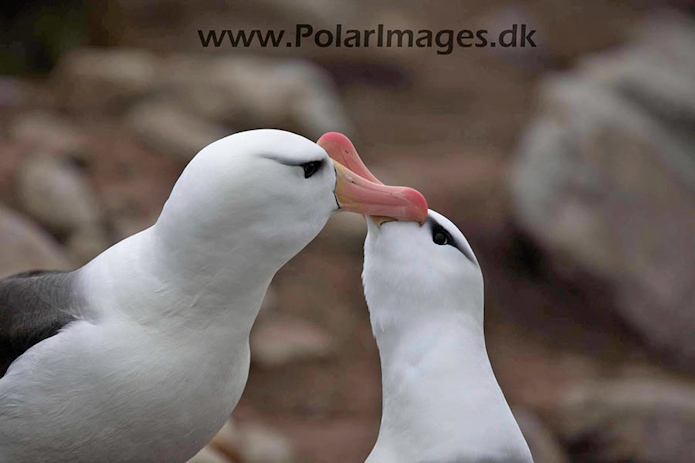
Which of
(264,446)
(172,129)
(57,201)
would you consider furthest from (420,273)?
(172,129)

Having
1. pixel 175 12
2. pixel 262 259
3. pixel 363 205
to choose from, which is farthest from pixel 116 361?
pixel 175 12

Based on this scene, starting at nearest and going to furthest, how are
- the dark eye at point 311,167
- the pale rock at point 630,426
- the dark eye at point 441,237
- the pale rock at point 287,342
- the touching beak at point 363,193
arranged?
the dark eye at point 311,167 < the touching beak at point 363,193 < the dark eye at point 441,237 < the pale rock at point 630,426 < the pale rock at point 287,342

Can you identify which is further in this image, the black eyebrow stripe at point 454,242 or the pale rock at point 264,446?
the pale rock at point 264,446

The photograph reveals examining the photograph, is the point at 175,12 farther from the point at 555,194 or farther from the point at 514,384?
the point at 514,384

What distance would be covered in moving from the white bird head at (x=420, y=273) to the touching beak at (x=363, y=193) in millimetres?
52

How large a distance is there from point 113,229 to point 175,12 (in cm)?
417

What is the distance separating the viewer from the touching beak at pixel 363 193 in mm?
2404

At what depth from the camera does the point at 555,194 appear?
6844 mm

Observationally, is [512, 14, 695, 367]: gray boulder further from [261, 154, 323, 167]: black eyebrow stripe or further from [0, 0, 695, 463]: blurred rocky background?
[261, 154, 323, 167]: black eyebrow stripe

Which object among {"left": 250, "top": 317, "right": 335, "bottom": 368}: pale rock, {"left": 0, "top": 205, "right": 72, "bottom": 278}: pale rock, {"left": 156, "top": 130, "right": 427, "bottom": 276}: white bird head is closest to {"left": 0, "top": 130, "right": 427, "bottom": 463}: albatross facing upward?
{"left": 156, "top": 130, "right": 427, "bottom": 276}: white bird head

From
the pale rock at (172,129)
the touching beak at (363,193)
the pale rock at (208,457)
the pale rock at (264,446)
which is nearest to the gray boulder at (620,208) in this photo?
the pale rock at (172,129)

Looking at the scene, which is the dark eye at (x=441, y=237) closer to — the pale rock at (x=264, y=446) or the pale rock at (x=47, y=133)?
the pale rock at (x=264, y=446)

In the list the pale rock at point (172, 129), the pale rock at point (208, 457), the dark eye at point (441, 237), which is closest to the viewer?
the dark eye at point (441, 237)

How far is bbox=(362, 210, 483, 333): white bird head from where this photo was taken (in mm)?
2490
